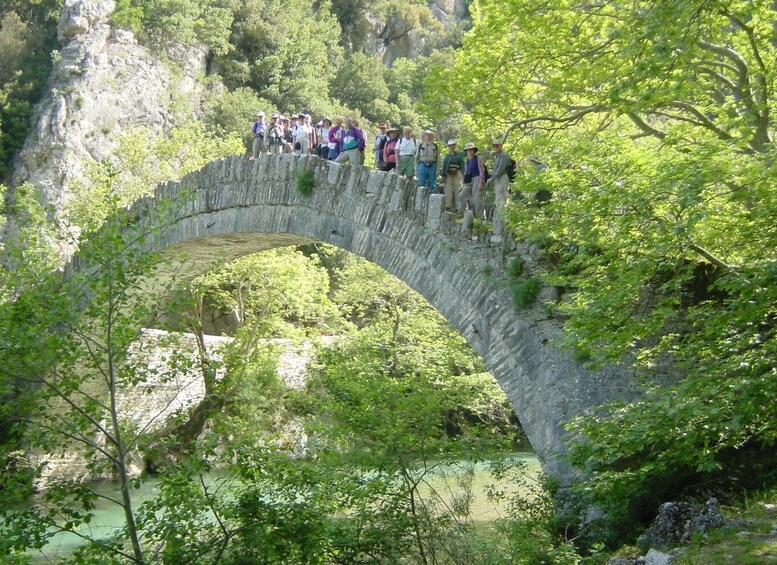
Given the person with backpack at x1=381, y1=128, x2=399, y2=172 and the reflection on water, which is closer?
the reflection on water

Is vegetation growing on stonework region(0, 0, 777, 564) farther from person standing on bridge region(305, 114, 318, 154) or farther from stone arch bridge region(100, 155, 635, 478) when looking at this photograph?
person standing on bridge region(305, 114, 318, 154)

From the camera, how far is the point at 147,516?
6.64 metres

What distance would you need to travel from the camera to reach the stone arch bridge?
9.34m

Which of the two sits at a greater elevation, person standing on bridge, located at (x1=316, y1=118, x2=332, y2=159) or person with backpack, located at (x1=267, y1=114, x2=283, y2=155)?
person with backpack, located at (x1=267, y1=114, x2=283, y2=155)

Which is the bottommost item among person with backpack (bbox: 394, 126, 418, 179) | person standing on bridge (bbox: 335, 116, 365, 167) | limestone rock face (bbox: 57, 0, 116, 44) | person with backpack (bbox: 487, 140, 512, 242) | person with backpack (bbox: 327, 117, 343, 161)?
person with backpack (bbox: 487, 140, 512, 242)

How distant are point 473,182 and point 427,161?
2.77 ft

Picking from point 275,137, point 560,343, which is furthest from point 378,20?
point 560,343

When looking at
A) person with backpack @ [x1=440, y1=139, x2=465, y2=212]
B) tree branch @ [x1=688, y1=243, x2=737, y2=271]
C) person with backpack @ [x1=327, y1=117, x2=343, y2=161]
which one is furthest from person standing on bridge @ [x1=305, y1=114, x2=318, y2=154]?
tree branch @ [x1=688, y1=243, x2=737, y2=271]

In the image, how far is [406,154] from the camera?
12.2m

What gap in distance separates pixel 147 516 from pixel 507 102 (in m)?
7.89

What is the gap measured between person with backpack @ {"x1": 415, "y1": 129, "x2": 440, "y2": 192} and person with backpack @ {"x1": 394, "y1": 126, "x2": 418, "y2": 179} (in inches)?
20.9

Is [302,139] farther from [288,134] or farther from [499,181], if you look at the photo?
[499,181]

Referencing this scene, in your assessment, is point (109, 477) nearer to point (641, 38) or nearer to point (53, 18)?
point (641, 38)

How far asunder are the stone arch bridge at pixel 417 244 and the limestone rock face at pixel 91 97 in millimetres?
16391
